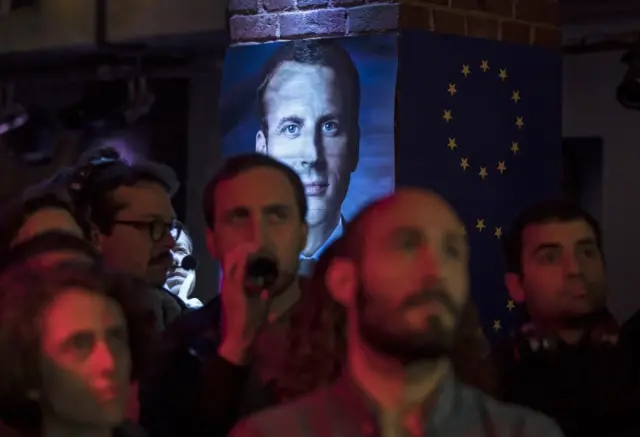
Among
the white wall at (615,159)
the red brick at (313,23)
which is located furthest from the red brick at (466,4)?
the white wall at (615,159)

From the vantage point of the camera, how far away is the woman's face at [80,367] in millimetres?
1223

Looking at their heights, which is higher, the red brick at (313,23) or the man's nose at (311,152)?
the red brick at (313,23)

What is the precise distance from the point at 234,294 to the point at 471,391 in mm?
439

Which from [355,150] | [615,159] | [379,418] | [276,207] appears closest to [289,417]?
[379,418]

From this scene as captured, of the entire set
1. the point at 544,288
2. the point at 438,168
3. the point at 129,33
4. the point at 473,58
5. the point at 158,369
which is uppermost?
the point at 129,33

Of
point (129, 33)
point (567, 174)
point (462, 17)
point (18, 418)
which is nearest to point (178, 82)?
point (129, 33)

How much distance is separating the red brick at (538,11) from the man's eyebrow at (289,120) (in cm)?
61

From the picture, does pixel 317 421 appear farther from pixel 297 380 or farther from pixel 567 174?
pixel 567 174

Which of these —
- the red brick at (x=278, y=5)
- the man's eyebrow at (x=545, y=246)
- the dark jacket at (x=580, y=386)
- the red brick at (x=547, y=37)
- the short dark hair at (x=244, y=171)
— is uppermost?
the red brick at (x=278, y=5)

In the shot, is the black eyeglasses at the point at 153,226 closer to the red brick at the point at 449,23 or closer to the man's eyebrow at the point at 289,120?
the man's eyebrow at the point at 289,120

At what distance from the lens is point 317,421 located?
4.05ft

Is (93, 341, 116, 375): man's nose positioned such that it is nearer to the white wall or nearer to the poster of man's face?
the poster of man's face

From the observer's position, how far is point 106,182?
6.23 feet

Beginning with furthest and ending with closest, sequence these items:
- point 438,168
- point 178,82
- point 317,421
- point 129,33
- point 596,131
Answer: point 178,82
point 596,131
point 129,33
point 438,168
point 317,421
